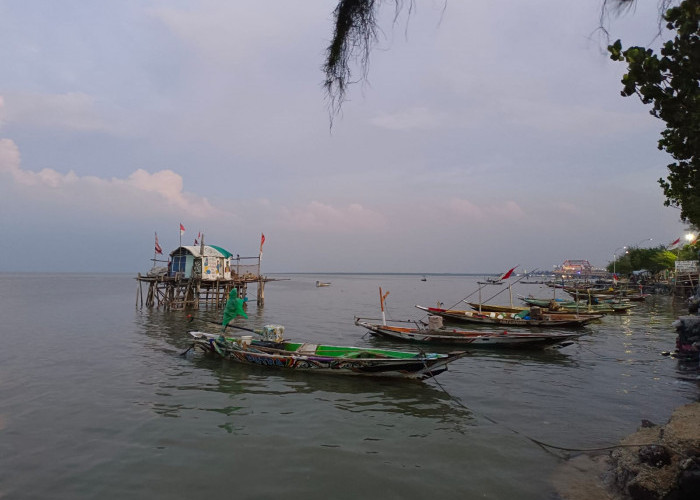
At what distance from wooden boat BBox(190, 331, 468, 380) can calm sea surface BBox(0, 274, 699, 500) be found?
0.37 m

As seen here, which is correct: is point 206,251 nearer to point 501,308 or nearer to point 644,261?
point 501,308

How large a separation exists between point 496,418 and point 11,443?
9.96m

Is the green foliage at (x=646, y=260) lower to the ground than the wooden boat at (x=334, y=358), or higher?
higher

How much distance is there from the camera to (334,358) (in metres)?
11.9

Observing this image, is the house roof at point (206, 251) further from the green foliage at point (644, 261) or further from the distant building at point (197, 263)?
the green foliage at point (644, 261)

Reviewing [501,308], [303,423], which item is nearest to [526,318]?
[501,308]

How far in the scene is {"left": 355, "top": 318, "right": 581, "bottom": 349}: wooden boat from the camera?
55.4 feet

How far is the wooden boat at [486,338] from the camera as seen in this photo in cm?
1688

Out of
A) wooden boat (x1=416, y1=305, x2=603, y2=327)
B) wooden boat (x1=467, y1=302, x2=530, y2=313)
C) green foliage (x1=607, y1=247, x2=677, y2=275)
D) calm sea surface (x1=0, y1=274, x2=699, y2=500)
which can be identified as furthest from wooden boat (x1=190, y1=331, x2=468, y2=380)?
green foliage (x1=607, y1=247, x2=677, y2=275)

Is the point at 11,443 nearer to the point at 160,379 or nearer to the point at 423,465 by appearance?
the point at 160,379

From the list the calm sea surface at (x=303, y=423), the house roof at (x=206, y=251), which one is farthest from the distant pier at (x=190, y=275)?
the calm sea surface at (x=303, y=423)

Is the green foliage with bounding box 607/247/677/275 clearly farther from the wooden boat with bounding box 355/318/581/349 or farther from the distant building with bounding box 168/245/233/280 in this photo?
the distant building with bounding box 168/245/233/280

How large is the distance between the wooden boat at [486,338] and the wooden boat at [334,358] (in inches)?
243

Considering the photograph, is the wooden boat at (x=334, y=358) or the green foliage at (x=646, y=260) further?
the green foliage at (x=646, y=260)
